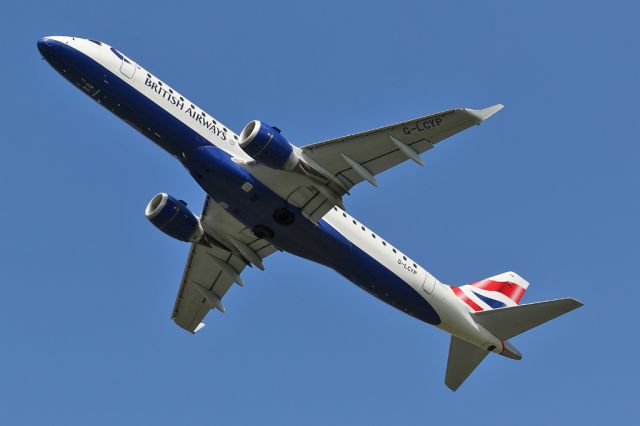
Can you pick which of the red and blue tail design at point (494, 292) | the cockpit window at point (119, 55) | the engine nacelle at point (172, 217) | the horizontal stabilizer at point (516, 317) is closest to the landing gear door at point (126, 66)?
the cockpit window at point (119, 55)

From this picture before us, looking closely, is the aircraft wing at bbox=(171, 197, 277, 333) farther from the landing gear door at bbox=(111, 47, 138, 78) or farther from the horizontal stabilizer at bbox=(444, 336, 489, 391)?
the horizontal stabilizer at bbox=(444, 336, 489, 391)

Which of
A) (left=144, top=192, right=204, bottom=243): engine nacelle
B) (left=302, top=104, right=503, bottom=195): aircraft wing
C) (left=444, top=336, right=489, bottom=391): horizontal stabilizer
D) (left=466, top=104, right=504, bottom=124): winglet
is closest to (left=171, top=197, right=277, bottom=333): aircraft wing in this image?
(left=144, top=192, right=204, bottom=243): engine nacelle

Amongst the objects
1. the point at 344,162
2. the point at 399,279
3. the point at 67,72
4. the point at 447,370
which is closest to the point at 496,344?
the point at 447,370

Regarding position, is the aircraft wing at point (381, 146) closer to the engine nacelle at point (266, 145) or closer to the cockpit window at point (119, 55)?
the engine nacelle at point (266, 145)

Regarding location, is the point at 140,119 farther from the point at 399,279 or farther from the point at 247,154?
the point at 399,279

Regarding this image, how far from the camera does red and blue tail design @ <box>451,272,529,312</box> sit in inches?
2117

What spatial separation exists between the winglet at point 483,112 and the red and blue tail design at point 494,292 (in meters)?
13.8

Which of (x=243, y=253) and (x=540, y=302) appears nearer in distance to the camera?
(x=540, y=302)

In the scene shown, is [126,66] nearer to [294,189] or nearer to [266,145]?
[266,145]

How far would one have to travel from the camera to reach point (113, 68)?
46562mm

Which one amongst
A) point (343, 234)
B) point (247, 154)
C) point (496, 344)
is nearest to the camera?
point (247, 154)

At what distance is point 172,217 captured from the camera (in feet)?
168

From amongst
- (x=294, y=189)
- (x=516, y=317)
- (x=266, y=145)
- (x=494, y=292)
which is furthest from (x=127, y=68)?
(x=494, y=292)

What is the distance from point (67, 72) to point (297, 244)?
13.4 meters
